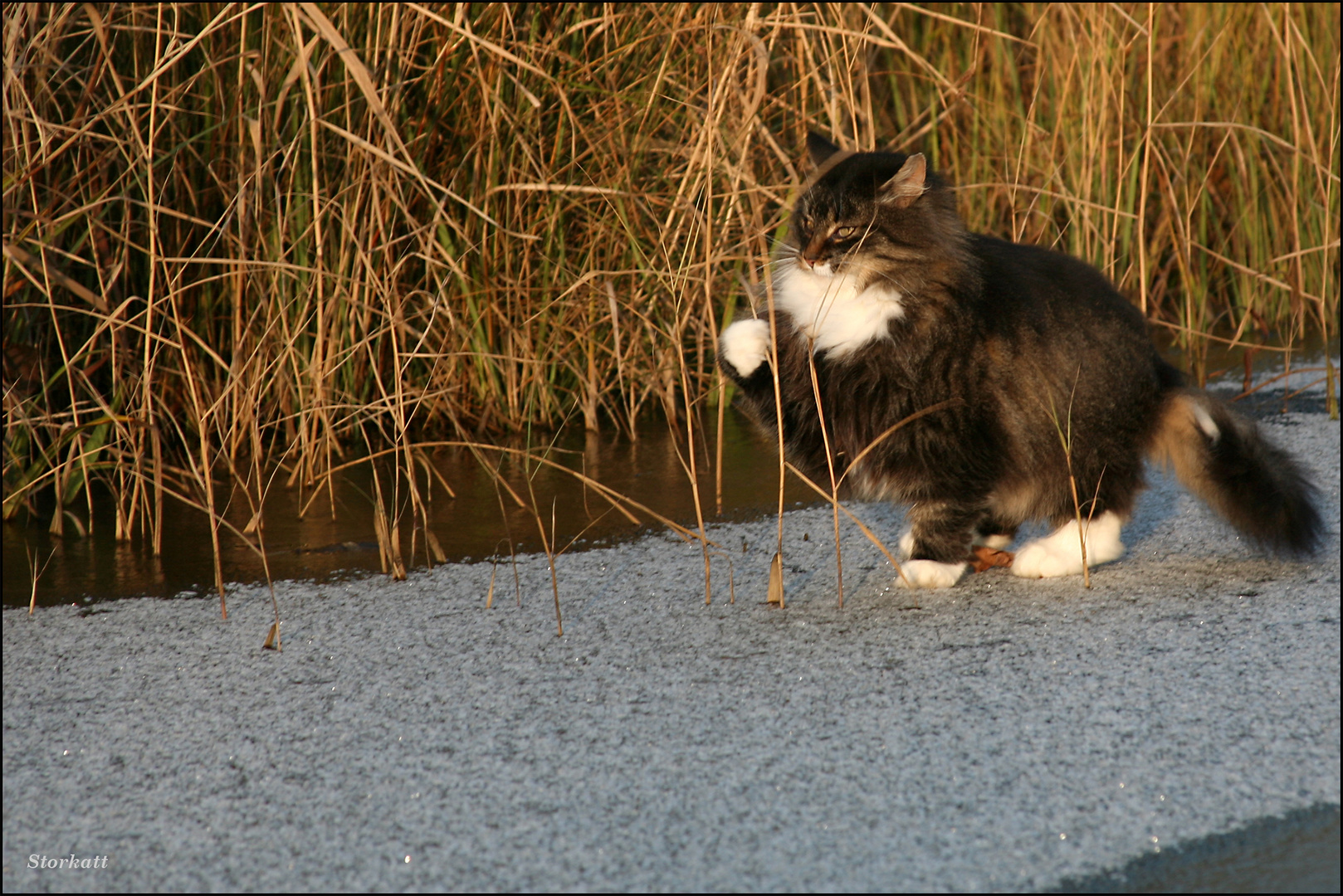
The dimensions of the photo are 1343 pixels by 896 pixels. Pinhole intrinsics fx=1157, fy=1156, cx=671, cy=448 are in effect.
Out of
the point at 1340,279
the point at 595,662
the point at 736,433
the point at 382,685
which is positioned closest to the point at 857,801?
the point at 595,662

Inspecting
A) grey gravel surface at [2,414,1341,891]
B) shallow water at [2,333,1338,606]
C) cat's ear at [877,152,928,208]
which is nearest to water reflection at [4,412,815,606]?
shallow water at [2,333,1338,606]

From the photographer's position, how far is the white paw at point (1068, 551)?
1845 millimetres

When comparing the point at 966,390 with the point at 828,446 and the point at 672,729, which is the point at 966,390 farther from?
the point at 672,729

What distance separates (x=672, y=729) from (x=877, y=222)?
903 millimetres

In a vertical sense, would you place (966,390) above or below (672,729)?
above

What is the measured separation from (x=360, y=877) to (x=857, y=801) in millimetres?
485

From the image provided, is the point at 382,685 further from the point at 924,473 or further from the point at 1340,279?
the point at 1340,279

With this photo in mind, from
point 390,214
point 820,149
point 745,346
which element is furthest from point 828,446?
point 390,214

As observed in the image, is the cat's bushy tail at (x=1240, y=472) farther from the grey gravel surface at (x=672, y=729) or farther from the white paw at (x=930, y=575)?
the white paw at (x=930, y=575)

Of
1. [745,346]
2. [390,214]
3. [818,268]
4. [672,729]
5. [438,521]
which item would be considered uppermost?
[390,214]

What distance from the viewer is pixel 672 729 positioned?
1.33 metres

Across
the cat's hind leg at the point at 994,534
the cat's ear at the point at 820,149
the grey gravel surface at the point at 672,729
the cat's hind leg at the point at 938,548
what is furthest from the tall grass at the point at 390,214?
the cat's hind leg at the point at 994,534

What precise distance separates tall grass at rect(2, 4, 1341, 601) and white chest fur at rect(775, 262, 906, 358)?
0.65ft

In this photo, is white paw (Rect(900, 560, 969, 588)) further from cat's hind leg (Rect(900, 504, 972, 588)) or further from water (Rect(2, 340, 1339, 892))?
water (Rect(2, 340, 1339, 892))
